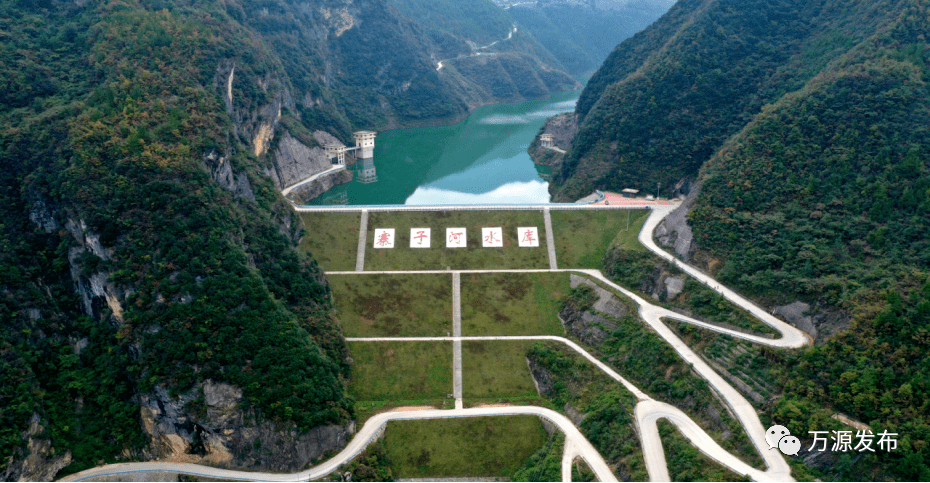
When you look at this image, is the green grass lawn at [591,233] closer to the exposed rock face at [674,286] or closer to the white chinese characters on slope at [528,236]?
the white chinese characters on slope at [528,236]

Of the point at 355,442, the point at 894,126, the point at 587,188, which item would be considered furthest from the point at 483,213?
the point at 894,126

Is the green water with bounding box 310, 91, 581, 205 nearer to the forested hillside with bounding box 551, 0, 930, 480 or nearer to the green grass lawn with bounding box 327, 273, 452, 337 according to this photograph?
the forested hillside with bounding box 551, 0, 930, 480

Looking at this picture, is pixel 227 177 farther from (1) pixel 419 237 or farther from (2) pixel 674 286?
(2) pixel 674 286

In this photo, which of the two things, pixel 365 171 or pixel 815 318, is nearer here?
pixel 815 318

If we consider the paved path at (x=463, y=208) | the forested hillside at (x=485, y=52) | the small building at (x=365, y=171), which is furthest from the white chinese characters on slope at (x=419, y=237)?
the forested hillside at (x=485, y=52)

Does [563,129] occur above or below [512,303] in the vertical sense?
above

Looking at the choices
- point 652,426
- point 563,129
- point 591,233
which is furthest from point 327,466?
point 563,129

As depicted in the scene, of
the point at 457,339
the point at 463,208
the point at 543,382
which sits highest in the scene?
the point at 463,208
